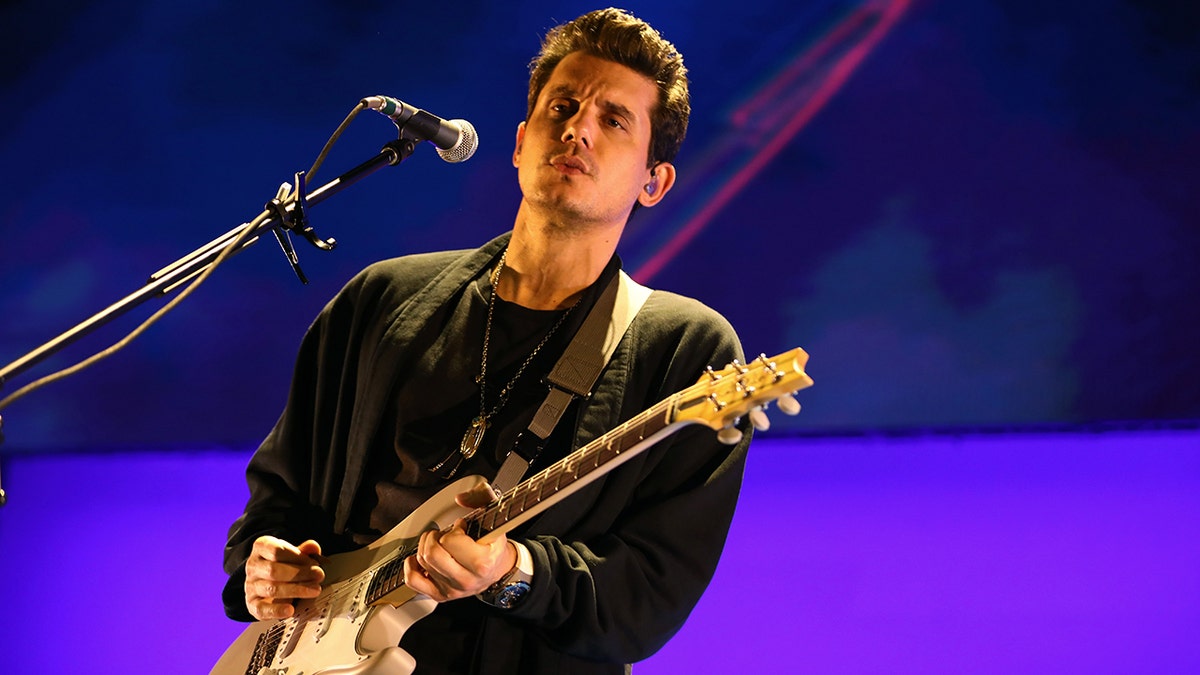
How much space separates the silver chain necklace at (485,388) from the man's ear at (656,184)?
277 millimetres

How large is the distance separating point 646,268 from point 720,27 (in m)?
0.70

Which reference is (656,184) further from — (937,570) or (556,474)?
(937,570)

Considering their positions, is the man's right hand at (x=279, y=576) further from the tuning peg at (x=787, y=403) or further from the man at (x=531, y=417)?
the tuning peg at (x=787, y=403)

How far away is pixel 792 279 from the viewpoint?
287cm

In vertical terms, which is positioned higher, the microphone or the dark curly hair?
the dark curly hair

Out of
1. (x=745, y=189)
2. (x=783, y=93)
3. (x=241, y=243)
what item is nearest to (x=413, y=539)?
(x=241, y=243)

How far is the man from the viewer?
5.77 ft

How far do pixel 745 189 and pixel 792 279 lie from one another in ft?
0.90

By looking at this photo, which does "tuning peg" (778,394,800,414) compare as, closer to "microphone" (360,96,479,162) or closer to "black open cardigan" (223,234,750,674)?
"black open cardigan" (223,234,750,674)

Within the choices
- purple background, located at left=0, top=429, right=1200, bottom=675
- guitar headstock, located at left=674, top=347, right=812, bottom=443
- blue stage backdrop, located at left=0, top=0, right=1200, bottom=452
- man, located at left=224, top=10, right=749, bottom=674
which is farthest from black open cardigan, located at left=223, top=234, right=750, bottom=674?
blue stage backdrop, located at left=0, top=0, right=1200, bottom=452

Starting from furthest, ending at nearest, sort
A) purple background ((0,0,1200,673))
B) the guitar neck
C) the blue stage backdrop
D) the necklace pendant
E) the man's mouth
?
the blue stage backdrop < purple background ((0,0,1200,673)) < the man's mouth < the necklace pendant < the guitar neck

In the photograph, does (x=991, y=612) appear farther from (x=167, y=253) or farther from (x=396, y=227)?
(x=167, y=253)

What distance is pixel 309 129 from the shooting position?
327 cm

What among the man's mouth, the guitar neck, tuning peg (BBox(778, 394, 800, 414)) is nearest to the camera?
tuning peg (BBox(778, 394, 800, 414))
